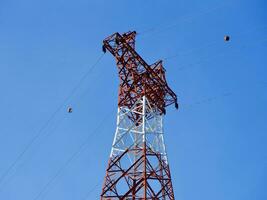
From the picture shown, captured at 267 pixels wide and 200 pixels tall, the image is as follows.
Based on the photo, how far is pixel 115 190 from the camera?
1098 inches

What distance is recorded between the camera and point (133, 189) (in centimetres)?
2741

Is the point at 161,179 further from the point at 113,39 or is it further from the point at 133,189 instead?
the point at 113,39

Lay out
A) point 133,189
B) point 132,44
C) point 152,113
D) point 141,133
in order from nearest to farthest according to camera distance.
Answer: point 133,189, point 141,133, point 152,113, point 132,44

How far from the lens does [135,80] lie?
1293 inches

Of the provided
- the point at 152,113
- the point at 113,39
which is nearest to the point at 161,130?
the point at 152,113

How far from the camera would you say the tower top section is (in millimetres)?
32625

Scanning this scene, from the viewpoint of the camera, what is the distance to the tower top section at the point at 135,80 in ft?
107

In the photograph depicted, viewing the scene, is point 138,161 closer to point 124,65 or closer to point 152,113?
point 152,113

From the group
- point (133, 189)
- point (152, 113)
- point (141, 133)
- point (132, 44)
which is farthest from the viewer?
point (132, 44)

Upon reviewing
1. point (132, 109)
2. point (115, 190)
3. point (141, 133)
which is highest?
point (132, 109)

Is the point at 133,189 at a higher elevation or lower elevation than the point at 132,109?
lower

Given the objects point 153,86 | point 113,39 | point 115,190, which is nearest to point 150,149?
point 115,190

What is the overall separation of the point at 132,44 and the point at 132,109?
222 inches

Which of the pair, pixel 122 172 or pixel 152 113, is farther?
pixel 152 113
